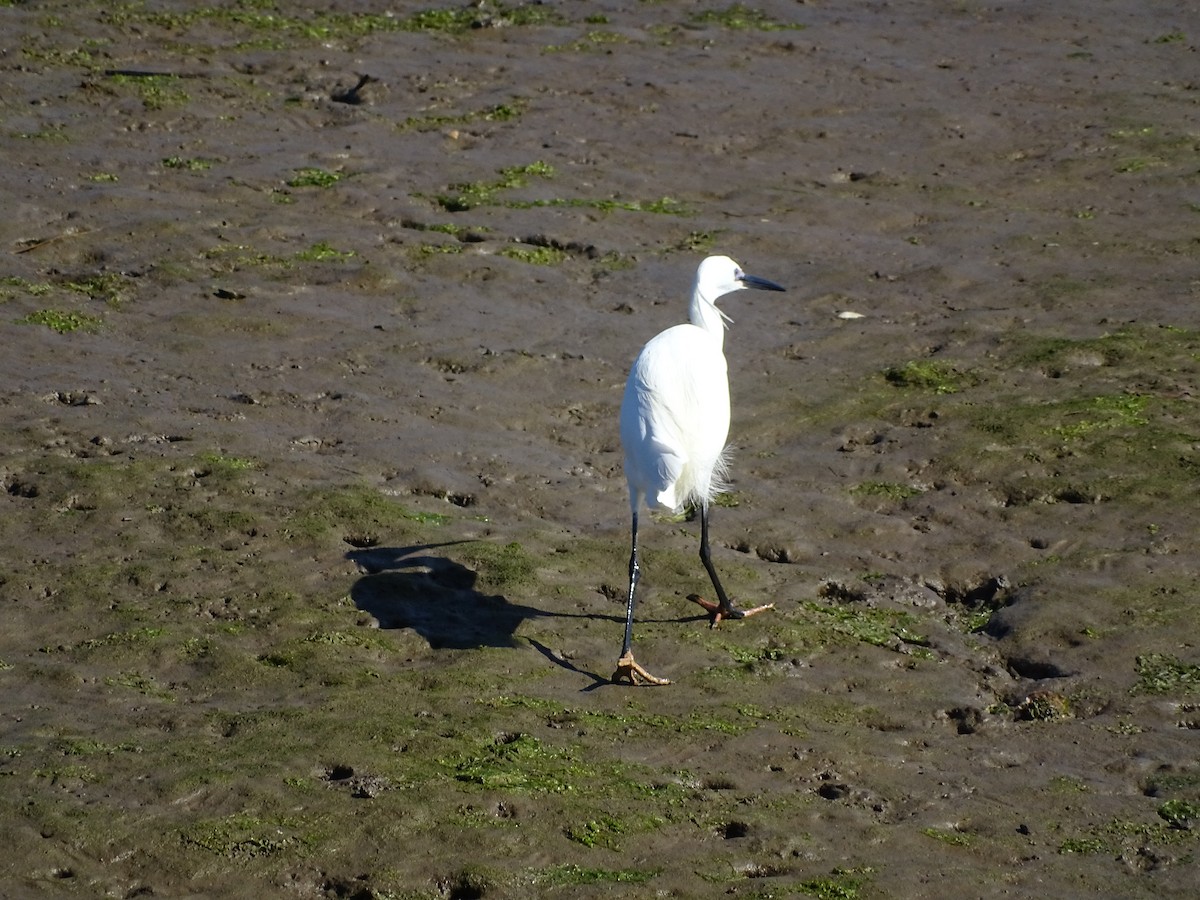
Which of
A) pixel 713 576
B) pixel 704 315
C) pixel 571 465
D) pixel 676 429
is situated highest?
A: pixel 704 315

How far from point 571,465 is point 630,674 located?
8.26 ft

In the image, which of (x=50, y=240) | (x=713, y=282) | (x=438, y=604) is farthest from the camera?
(x=50, y=240)

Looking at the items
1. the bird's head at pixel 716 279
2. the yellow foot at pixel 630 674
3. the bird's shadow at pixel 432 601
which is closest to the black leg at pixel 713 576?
the yellow foot at pixel 630 674

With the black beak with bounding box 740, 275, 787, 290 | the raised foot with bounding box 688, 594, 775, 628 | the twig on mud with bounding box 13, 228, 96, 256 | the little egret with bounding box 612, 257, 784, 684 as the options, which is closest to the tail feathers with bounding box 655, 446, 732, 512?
the little egret with bounding box 612, 257, 784, 684

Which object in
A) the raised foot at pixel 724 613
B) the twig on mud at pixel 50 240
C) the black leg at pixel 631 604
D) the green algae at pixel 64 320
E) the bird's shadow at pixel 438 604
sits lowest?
the raised foot at pixel 724 613

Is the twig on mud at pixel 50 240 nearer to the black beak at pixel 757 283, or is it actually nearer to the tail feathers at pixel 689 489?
the black beak at pixel 757 283

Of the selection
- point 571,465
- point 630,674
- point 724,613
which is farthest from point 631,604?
point 571,465

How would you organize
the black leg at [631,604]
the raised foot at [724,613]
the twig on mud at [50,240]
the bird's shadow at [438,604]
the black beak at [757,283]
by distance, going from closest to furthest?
the black leg at [631,604] < the bird's shadow at [438,604] < the raised foot at [724,613] < the black beak at [757,283] < the twig on mud at [50,240]

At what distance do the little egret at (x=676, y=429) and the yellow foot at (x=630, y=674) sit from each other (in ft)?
0.73

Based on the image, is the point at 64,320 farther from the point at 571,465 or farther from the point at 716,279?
the point at 716,279

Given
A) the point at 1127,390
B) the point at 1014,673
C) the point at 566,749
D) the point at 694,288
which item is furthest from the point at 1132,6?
the point at 566,749

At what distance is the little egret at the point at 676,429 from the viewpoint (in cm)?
738

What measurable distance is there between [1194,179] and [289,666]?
10186 mm

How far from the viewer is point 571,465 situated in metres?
9.26
